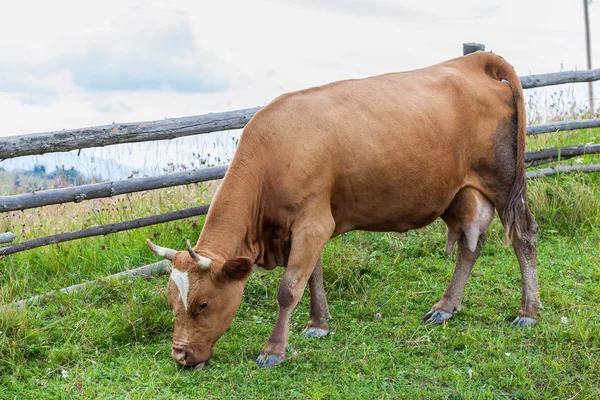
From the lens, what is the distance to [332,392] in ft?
14.5

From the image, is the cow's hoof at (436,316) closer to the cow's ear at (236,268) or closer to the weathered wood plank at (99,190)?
the cow's ear at (236,268)

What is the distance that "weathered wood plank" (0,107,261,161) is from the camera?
6.09 meters

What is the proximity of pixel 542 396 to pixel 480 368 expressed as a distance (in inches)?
18.0

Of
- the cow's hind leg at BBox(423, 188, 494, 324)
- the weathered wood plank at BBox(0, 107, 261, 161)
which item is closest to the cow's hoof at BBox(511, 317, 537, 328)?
the cow's hind leg at BBox(423, 188, 494, 324)

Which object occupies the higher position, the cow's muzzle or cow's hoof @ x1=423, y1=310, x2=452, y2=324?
the cow's muzzle

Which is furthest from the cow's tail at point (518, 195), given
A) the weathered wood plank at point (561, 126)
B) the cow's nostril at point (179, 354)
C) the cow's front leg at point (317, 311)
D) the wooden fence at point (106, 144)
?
the weathered wood plank at point (561, 126)

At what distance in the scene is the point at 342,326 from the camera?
18.3ft

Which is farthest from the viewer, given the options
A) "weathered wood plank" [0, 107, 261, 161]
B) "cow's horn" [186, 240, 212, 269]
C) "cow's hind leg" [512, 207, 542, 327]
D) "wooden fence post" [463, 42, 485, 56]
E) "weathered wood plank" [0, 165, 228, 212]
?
"wooden fence post" [463, 42, 485, 56]

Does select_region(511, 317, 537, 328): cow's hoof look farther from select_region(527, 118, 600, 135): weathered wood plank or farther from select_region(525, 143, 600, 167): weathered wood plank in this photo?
select_region(527, 118, 600, 135): weathered wood plank

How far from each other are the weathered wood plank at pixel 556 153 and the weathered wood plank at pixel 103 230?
403 cm

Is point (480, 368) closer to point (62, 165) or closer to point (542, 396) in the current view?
point (542, 396)

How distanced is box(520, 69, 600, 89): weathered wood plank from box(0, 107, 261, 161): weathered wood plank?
3.67 m

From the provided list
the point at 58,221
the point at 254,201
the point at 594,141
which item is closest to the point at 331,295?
the point at 254,201

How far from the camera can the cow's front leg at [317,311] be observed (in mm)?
5438
